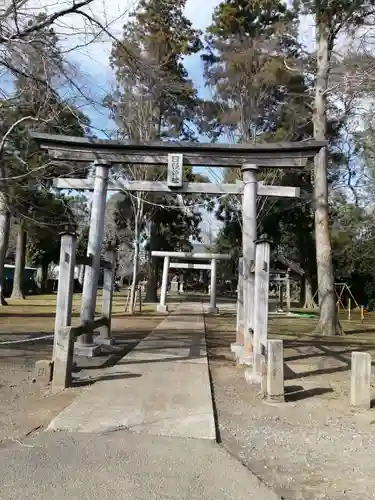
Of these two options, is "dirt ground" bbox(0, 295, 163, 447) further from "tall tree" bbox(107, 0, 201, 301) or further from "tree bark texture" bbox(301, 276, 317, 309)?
"tree bark texture" bbox(301, 276, 317, 309)

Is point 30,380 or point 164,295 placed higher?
point 164,295

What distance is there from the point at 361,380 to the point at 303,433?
1.55 m

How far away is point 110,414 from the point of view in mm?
5461

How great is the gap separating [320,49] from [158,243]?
2101 centimetres

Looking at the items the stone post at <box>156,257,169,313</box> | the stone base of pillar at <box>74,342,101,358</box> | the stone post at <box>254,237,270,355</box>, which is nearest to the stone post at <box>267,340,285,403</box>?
the stone post at <box>254,237,270,355</box>

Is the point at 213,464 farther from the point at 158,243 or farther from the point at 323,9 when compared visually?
the point at 158,243

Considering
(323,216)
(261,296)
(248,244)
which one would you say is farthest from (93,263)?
(323,216)

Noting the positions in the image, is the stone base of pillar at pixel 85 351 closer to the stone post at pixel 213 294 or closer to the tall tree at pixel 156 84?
the tall tree at pixel 156 84

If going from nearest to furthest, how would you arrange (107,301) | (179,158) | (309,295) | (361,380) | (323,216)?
(361,380) → (179,158) → (107,301) → (323,216) → (309,295)

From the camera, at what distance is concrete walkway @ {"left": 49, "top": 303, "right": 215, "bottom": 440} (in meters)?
5.07

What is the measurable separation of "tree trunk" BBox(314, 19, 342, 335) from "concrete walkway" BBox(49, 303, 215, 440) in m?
7.77

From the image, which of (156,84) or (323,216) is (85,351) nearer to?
(156,84)

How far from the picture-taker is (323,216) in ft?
55.3

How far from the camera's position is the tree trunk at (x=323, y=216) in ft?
54.2
